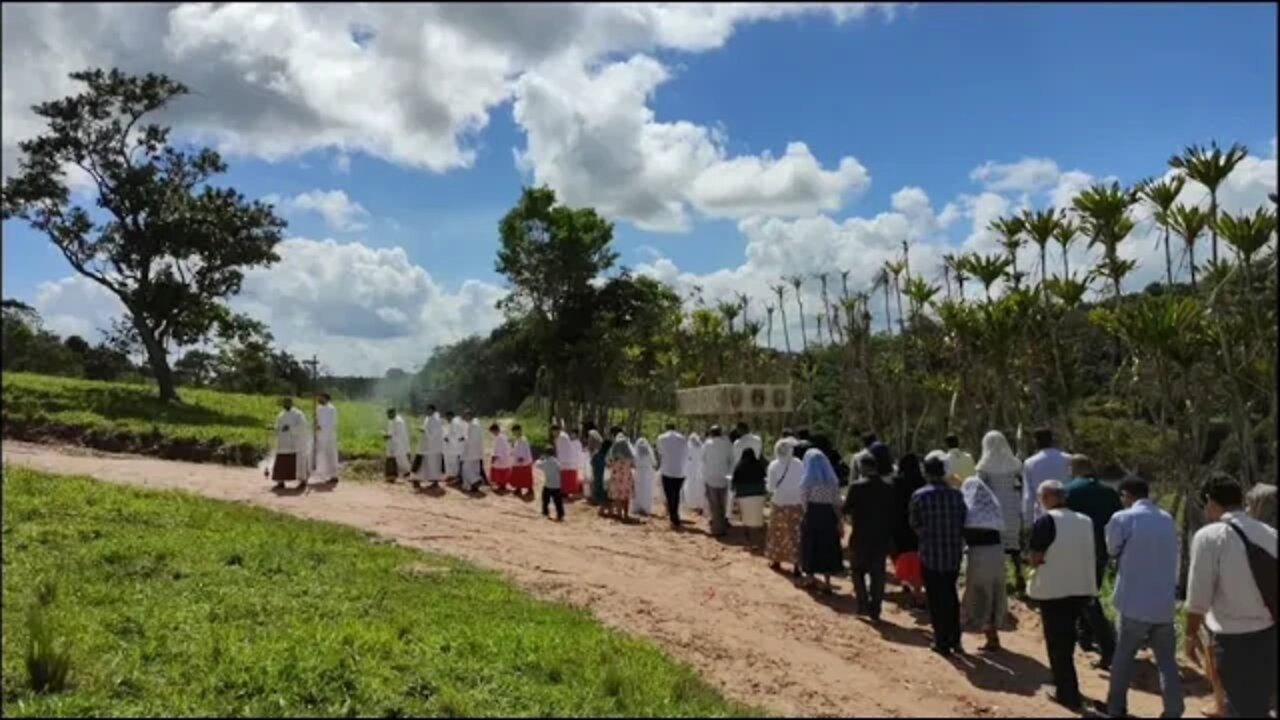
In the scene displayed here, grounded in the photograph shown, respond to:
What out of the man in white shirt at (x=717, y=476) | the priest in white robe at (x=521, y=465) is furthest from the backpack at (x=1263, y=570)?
the priest in white robe at (x=521, y=465)

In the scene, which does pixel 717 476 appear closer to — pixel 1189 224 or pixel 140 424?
pixel 1189 224

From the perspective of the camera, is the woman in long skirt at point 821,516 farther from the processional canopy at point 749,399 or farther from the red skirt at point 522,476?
the red skirt at point 522,476

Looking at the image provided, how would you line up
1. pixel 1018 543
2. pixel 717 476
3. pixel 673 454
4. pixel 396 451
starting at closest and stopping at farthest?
pixel 1018 543
pixel 717 476
pixel 673 454
pixel 396 451

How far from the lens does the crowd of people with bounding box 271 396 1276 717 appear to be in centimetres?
589

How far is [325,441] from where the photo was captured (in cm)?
1678

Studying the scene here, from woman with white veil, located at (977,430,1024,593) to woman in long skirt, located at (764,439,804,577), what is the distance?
1.93 meters

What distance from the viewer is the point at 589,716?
613 cm

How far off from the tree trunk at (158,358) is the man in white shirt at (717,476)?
53.9ft

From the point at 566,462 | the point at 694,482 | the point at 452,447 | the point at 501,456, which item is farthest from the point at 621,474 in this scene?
the point at 452,447

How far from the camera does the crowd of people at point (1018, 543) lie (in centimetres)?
589

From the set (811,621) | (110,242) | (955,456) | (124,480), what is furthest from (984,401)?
(110,242)

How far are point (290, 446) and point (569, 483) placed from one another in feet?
14.8

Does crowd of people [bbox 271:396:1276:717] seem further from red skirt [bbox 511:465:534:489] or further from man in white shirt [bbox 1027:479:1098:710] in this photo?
red skirt [bbox 511:465:534:489]

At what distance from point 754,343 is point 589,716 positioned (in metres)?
19.5
